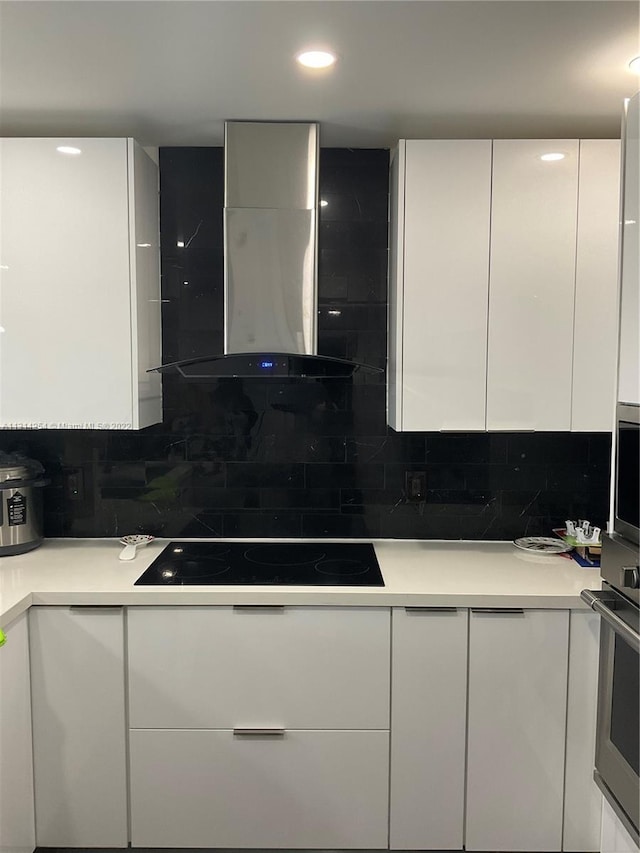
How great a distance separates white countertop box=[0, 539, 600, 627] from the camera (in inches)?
82.9

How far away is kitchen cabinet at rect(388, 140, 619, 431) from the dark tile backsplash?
1.12 ft

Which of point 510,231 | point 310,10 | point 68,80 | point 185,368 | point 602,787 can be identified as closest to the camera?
point 310,10

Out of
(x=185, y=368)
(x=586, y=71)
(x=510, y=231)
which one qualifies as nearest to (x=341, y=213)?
(x=510, y=231)

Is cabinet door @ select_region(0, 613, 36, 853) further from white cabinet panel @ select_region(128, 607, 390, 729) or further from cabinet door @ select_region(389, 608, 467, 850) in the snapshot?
cabinet door @ select_region(389, 608, 467, 850)

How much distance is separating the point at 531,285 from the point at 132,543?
165 centimetres

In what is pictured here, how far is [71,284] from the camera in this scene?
2316 mm

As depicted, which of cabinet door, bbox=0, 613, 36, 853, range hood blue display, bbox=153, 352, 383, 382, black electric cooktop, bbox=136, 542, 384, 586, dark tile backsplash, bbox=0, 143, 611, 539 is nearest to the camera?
cabinet door, bbox=0, 613, 36, 853

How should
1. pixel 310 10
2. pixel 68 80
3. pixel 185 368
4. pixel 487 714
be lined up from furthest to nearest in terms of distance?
1. pixel 185 368
2. pixel 487 714
3. pixel 68 80
4. pixel 310 10

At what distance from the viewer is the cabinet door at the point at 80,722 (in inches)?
84.0

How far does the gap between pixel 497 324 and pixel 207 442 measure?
1.16m

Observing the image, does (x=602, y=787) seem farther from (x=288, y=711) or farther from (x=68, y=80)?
(x=68, y=80)

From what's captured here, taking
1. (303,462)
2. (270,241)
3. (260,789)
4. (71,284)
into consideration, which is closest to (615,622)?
(260,789)

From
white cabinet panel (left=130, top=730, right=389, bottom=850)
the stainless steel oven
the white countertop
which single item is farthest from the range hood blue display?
white cabinet panel (left=130, top=730, right=389, bottom=850)

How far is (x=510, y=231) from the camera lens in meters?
2.29
